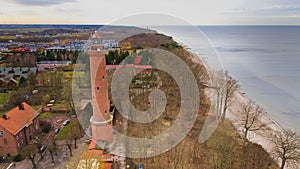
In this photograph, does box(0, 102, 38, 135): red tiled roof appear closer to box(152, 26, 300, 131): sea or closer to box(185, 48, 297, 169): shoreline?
box(152, 26, 300, 131): sea

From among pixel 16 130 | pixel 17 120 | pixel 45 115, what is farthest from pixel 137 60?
pixel 16 130

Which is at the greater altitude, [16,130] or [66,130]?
[16,130]

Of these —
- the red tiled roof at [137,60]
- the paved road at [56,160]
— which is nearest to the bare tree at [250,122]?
the paved road at [56,160]

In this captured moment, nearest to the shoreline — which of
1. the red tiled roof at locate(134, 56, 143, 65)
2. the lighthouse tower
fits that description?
the red tiled roof at locate(134, 56, 143, 65)

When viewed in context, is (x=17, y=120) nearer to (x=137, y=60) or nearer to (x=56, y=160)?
(x=56, y=160)

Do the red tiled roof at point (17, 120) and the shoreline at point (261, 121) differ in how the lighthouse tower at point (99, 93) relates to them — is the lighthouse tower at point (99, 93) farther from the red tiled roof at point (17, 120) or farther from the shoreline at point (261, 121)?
the shoreline at point (261, 121)

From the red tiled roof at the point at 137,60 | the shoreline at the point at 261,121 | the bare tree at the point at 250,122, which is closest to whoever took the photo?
the bare tree at the point at 250,122

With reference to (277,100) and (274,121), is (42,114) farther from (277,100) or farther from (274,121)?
(277,100)

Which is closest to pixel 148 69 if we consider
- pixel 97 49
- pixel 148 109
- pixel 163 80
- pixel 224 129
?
pixel 163 80
